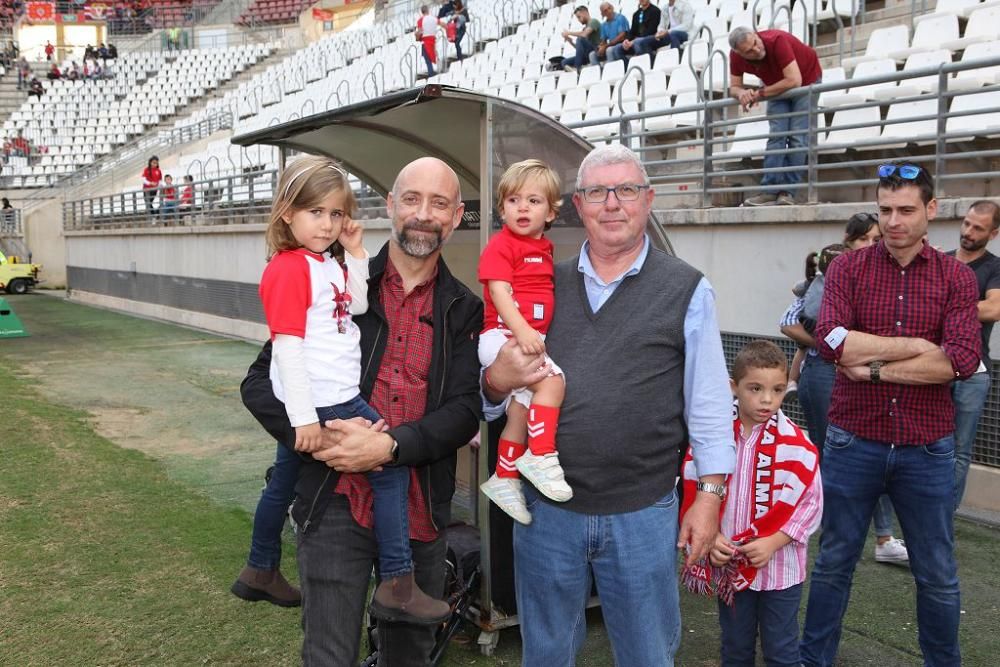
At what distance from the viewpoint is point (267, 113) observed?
84.0ft

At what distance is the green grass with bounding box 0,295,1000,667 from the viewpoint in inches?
154

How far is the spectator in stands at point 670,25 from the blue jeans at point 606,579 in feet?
37.0

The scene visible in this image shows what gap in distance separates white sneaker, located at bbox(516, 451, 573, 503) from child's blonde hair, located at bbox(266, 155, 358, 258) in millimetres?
1003

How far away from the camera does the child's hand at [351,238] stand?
9.42 ft

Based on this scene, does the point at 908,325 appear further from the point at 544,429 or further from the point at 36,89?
the point at 36,89

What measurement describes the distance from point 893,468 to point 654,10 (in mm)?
10909

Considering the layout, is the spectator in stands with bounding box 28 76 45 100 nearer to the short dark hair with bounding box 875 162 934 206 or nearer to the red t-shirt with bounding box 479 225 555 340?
the red t-shirt with bounding box 479 225 555 340

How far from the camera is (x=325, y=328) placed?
8.88 feet

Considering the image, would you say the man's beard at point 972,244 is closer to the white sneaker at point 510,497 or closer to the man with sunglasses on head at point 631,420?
the man with sunglasses on head at point 631,420

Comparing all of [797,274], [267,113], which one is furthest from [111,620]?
[267,113]

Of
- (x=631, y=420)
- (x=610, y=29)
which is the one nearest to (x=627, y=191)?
(x=631, y=420)

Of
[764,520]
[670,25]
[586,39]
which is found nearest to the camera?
[764,520]

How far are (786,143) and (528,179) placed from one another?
4.74m

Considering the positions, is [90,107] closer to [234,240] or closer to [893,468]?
[234,240]
